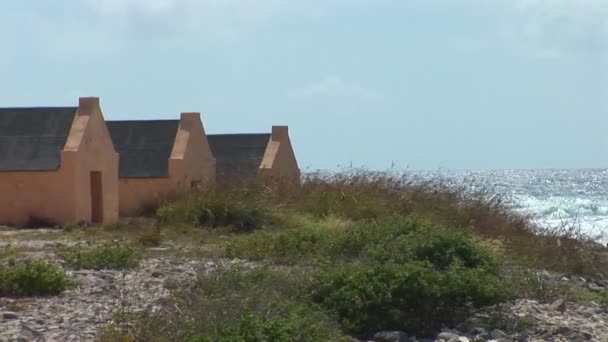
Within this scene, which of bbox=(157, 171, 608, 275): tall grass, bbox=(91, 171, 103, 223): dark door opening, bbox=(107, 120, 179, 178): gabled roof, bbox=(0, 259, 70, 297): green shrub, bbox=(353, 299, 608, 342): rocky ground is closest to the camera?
bbox=(353, 299, 608, 342): rocky ground

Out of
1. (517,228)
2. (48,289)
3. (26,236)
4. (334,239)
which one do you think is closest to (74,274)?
(48,289)

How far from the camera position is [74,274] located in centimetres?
1487

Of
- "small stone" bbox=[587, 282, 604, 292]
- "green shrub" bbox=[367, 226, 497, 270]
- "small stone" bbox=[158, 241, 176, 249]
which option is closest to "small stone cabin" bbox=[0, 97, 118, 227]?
"small stone" bbox=[158, 241, 176, 249]

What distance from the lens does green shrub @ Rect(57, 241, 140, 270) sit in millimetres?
15742

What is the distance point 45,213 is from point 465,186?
31.7 feet

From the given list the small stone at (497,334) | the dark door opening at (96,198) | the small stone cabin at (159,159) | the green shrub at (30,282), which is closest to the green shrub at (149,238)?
the green shrub at (30,282)

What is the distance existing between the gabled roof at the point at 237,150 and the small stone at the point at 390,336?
20.8 m

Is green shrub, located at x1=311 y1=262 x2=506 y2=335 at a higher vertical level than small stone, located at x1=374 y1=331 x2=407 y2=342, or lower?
higher

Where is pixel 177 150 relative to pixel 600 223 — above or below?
above

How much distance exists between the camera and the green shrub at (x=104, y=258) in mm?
15742

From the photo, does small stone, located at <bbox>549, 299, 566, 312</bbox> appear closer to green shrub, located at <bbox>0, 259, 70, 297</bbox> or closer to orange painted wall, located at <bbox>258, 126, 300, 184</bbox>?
green shrub, located at <bbox>0, 259, 70, 297</bbox>

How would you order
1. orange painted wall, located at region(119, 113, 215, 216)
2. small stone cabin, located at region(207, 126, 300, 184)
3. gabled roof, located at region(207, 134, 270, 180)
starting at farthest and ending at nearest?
Answer: gabled roof, located at region(207, 134, 270, 180)
small stone cabin, located at region(207, 126, 300, 184)
orange painted wall, located at region(119, 113, 215, 216)

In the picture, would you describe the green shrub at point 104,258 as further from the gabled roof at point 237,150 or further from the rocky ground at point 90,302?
the gabled roof at point 237,150

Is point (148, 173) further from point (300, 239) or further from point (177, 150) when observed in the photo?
point (300, 239)
